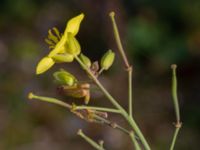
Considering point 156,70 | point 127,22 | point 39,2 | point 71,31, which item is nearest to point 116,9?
point 127,22

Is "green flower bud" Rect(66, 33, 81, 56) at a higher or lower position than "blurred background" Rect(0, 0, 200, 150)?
lower

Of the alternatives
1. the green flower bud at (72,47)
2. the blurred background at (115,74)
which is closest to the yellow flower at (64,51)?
the green flower bud at (72,47)

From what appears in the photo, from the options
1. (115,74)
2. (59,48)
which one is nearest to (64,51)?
(59,48)

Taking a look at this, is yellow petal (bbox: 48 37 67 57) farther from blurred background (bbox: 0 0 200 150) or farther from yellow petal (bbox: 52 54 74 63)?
blurred background (bbox: 0 0 200 150)

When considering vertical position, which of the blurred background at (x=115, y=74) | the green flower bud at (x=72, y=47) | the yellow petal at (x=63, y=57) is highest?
the blurred background at (x=115, y=74)

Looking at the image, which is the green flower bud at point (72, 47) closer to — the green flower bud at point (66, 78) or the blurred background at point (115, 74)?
the green flower bud at point (66, 78)

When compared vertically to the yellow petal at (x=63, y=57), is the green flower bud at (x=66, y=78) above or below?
below

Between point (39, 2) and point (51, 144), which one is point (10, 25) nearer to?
point (39, 2)

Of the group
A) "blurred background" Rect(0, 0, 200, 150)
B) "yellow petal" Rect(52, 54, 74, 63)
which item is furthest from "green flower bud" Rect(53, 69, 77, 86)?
"blurred background" Rect(0, 0, 200, 150)
